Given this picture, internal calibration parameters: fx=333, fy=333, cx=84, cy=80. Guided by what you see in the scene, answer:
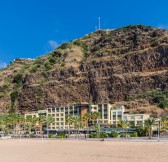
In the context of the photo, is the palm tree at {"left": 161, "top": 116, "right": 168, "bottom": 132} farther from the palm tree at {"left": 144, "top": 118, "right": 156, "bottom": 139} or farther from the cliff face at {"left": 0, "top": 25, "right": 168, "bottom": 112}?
the cliff face at {"left": 0, "top": 25, "right": 168, "bottom": 112}

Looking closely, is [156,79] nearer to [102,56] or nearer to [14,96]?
[102,56]

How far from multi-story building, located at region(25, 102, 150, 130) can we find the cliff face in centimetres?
1194

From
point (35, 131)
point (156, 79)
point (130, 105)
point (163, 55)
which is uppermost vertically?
point (163, 55)

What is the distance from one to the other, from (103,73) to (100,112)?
80.5 ft

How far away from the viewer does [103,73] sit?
133 meters

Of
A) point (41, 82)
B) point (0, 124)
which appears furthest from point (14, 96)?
point (0, 124)

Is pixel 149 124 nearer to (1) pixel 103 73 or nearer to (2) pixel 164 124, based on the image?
(2) pixel 164 124

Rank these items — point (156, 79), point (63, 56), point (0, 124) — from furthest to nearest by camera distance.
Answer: point (63, 56), point (156, 79), point (0, 124)

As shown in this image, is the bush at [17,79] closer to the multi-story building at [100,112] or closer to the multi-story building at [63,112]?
the multi-story building at [100,112]

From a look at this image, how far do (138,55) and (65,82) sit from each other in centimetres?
3189

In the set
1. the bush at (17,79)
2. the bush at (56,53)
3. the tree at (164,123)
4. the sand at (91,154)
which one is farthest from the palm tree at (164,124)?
the bush at (17,79)

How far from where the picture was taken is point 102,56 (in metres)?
141

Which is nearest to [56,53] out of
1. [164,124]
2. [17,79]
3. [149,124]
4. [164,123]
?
[17,79]

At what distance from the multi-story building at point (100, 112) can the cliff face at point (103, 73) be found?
11.9m
